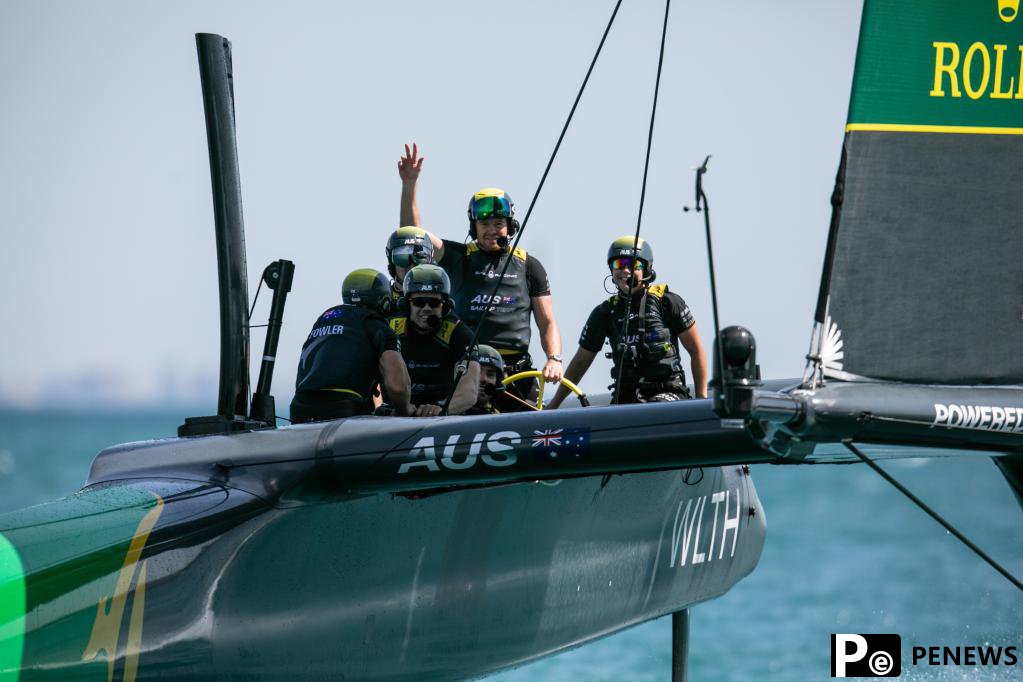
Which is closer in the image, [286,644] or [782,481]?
[286,644]

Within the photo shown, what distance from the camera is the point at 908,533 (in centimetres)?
3862

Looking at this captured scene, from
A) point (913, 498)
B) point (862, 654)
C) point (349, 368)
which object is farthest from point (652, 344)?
point (913, 498)

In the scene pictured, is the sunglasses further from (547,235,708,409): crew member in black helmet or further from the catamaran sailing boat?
the catamaran sailing boat

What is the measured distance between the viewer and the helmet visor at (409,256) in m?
7.03

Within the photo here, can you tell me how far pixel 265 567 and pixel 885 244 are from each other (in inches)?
88.4

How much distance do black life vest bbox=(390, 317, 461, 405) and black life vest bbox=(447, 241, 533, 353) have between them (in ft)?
3.22

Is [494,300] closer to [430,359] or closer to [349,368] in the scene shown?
[430,359]

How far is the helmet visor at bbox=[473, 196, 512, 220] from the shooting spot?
727 centimetres

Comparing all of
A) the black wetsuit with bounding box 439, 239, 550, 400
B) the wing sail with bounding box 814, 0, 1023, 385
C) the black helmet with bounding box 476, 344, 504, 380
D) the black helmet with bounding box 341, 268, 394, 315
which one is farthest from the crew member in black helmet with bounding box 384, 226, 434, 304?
the wing sail with bounding box 814, 0, 1023, 385

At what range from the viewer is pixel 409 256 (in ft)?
23.2

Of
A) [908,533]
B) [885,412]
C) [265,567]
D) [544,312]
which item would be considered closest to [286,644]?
[265,567]

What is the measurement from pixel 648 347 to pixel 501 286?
2.73 feet

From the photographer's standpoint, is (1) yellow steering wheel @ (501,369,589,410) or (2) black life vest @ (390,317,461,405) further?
(1) yellow steering wheel @ (501,369,589,410)

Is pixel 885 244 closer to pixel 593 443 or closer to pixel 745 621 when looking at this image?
pixel 593 443
